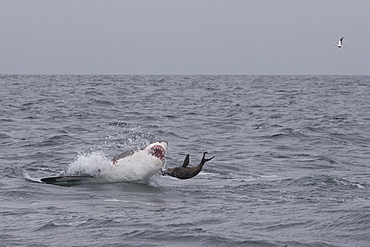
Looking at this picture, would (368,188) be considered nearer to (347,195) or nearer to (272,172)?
(347,195)

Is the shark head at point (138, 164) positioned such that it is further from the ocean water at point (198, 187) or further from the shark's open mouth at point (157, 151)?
the ocean water at point (198, 187)

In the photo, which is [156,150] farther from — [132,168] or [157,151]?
[132,168]

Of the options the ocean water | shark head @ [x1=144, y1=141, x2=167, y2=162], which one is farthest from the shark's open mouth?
the ocean water

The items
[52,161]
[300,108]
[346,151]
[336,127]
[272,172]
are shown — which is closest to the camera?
[272,172]

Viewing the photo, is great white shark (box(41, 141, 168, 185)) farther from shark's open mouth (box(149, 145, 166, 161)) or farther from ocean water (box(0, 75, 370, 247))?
ocean water (box(0, 75, 370, 247))

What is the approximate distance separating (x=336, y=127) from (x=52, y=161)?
15.3 meters

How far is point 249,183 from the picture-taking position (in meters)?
16.2

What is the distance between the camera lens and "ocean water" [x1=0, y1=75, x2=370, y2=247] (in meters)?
10.7

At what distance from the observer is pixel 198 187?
51.4ft

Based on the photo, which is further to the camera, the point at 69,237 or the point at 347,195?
the point at 347,195

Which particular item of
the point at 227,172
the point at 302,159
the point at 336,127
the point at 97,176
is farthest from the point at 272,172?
the point at 336,127

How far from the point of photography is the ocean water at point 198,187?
35.0 ft

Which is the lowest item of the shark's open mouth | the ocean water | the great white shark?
the ocean water

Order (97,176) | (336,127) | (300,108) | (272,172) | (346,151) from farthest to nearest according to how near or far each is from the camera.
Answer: (300,108)
(336,127)
(346,151)
(272,172)
(97,176)
